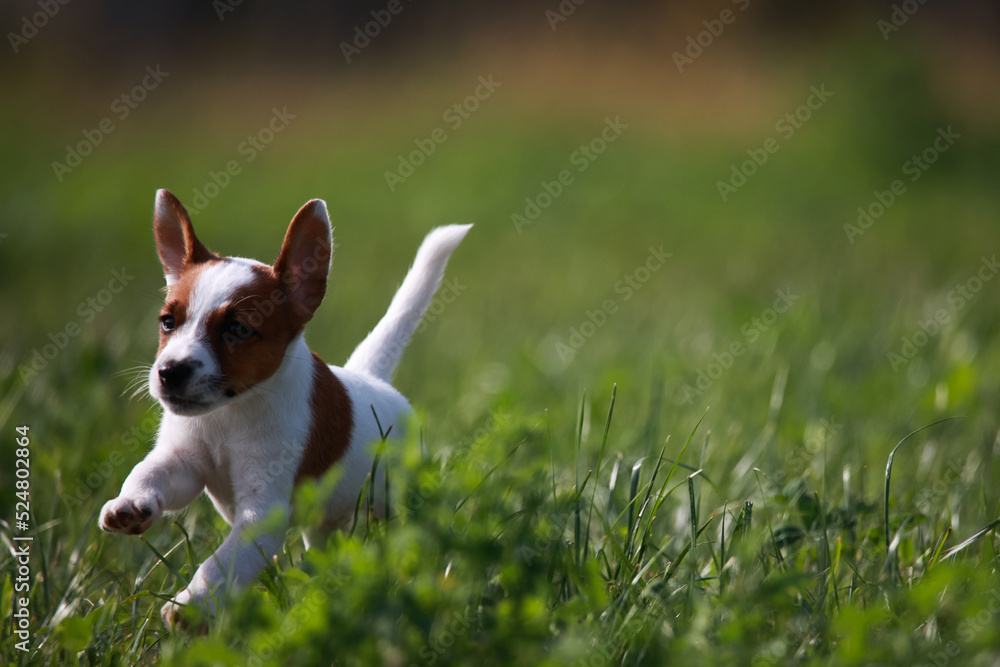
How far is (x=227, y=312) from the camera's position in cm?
191

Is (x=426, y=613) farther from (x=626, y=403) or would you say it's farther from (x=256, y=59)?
(x=256, y=59)

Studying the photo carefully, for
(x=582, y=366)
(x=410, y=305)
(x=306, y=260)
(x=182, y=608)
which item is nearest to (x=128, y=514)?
(x=182, y=608)

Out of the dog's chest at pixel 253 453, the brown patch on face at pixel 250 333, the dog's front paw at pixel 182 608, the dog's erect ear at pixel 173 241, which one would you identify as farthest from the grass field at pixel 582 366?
the dog's erect ear at pixel 173 241

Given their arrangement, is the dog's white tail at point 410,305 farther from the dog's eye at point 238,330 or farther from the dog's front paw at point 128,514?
the dog's front paw at point 128,514

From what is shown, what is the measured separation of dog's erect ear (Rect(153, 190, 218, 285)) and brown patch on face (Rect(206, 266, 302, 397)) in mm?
197

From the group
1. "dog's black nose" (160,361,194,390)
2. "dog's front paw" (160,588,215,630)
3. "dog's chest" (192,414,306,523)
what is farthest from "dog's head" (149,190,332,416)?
"dog's front paw" (160,588,215,630)

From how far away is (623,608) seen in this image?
2049 millimetres

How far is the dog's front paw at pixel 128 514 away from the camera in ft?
5.98

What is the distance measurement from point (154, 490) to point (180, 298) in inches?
16.4

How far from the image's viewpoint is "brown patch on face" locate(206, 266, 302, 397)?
6.23 feet

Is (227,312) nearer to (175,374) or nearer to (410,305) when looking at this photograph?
(175,374)

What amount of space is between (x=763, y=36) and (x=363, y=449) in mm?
14956

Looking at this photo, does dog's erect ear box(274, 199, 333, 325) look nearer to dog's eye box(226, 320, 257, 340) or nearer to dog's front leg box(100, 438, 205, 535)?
dog's eye box(226, 320, 257, 340)

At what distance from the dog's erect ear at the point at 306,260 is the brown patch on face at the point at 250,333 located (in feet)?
0.15
